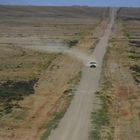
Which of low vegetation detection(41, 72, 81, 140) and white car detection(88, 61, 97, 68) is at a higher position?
white car detection(88, 61, 97, 68)

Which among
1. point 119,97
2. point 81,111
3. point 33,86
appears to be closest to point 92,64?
point 33,86

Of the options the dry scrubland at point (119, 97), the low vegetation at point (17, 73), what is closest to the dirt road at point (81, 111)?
the dry scrubland at point (119, 97)

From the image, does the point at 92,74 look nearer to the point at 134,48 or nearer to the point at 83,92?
the point at 83,92

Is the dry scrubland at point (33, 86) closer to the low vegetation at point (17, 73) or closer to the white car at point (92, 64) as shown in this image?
the low vegetation at point (17, 73)

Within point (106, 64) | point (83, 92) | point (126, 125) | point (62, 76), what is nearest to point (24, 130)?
point (126, 125)

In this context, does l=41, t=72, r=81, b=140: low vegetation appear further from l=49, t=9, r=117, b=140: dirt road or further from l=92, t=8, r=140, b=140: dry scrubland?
l=92, t=8, r=140, b=140: dry scrubland

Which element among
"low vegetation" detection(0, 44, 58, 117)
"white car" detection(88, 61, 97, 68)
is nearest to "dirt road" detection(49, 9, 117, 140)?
"white car" detection(88, 61, 97, 68)

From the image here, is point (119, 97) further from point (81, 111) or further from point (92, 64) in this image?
point (92, 64)
